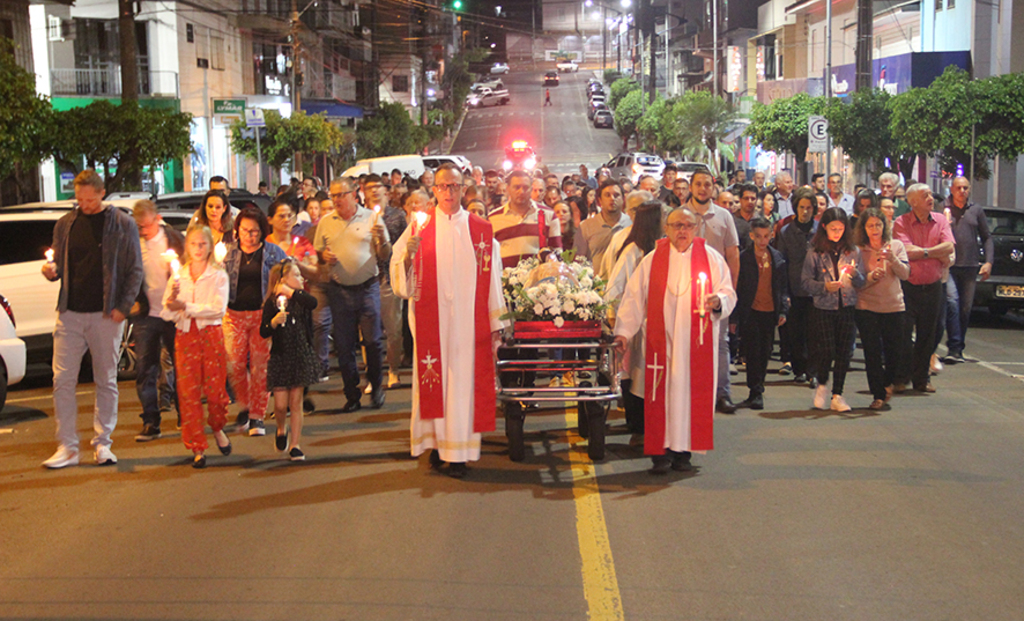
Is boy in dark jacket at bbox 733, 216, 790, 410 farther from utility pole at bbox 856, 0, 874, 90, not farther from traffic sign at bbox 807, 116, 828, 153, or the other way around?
utility pole at bbox 856, 0, 874, 90

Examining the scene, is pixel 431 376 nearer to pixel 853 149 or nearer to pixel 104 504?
pixel 104 504

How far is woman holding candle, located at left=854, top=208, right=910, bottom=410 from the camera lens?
10422mm

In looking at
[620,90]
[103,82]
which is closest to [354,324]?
[103,82]

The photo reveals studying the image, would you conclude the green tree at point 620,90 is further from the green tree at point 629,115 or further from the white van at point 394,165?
the white van at point 394,165

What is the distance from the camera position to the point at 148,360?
31.4ft

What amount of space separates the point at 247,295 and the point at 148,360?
111 cm

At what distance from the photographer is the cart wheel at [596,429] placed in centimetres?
847

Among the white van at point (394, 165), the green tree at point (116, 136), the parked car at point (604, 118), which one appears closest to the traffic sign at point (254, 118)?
the white van at point (394, 165)

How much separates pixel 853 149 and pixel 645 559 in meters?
27.6

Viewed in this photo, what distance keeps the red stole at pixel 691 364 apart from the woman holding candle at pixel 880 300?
311 centimetres

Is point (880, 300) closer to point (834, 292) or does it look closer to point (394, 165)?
point (834, 292)

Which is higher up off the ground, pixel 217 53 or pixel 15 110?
pixel 217 53

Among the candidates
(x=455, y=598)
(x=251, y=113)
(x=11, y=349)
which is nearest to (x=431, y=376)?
(x=455, y=598)

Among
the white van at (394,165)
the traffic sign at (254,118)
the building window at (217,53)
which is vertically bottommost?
the white van at (394,165)
